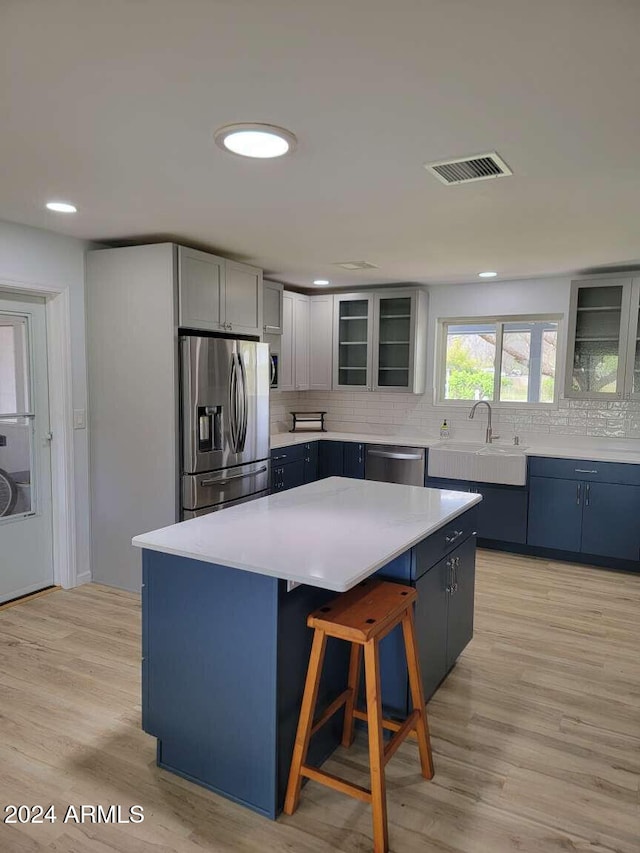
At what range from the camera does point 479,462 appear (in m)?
4.90

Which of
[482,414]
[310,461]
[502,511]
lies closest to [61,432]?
[310,461]

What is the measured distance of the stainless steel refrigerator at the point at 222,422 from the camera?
12.3 ft

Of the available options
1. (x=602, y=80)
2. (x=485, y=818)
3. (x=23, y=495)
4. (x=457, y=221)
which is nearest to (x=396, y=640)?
(x=485, y=818)

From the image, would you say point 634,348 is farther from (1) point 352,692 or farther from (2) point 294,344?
(1) point 352,692

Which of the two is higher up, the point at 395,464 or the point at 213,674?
the point at 395,464

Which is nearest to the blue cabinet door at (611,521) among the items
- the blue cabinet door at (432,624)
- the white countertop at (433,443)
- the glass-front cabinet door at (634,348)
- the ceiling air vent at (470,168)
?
the white countertop at (433,443)

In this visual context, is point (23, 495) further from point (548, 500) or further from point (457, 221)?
point (548, 500)

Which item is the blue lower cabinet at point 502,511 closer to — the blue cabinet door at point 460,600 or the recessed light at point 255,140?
the blue cabinet door at point 460,600

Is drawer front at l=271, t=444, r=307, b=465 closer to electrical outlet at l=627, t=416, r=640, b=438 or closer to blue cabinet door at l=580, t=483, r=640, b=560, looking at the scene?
blue cabinet door at l=580, t=483, r=640, b=560

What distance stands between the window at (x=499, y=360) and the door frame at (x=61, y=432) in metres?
3.43

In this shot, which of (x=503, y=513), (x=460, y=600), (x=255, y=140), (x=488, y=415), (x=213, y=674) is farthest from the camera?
(x=488, y=415)

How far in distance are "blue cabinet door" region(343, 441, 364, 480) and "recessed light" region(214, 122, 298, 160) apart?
3.49 m

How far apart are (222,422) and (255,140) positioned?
2139 millimetres

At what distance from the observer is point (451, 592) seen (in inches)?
109
